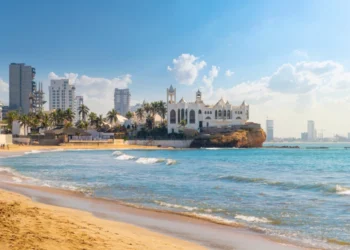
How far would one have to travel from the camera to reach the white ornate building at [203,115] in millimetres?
130250

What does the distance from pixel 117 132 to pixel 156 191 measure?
115702 mm

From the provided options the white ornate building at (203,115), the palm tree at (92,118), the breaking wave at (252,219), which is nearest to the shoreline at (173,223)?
the breaking wave at (252,219)

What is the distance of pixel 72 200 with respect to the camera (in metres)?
18.5

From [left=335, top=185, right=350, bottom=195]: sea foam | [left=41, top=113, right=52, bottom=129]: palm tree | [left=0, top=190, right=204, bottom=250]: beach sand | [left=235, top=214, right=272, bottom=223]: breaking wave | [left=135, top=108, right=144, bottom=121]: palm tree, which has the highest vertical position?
[left=135, top=108, right=144, bottom=121]: palm tree

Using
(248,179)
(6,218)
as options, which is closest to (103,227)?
(6,218)

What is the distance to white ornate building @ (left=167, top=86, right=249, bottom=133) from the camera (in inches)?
5128

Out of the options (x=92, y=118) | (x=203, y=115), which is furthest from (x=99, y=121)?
(x=203, y=115)

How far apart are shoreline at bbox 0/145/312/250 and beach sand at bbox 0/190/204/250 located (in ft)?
2.60

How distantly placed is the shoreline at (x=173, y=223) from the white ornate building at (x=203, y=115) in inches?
4355

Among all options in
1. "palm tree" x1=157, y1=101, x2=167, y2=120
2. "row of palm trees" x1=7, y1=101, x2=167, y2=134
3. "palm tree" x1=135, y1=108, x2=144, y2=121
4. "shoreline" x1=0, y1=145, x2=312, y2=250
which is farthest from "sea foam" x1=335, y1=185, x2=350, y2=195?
"palm tree" x1=135, y1=108, x2=144, y2=121

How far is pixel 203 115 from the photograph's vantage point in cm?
13138

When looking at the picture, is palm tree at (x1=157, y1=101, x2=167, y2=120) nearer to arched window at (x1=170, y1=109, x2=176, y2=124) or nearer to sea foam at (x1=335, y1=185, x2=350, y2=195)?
arched window at (x1=170, y1=109, x2=176, y2=124)

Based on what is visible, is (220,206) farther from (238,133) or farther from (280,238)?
(238,133)

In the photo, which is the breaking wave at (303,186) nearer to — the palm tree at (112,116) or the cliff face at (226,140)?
the cliff face at (226,140)
